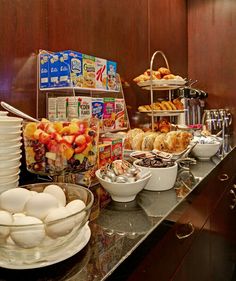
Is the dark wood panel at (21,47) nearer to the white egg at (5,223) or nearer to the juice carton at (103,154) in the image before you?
the juice carton at (103,154)

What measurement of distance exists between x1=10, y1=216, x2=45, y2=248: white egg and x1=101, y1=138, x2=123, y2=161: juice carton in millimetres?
589

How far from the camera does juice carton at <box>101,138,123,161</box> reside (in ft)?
3.35

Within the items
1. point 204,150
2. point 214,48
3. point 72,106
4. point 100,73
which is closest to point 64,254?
point 72,106

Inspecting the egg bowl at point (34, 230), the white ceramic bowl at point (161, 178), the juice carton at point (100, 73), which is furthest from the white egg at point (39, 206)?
the juice carton at point (100, 73)

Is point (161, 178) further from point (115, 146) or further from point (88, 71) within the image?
point (88, 71)

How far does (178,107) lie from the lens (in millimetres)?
1704

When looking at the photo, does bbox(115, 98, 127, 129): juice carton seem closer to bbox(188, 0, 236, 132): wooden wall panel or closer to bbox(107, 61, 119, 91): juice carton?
bbox(107, 61, 119, 91): juice carton

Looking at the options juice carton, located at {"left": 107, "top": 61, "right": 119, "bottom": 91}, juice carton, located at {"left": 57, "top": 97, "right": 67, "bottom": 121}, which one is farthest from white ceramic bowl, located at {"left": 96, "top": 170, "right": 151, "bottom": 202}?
juice carton, located at {"left": 107, "top": 61, "right": 119, "bottom": 91}

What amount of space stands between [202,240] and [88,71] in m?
0.80

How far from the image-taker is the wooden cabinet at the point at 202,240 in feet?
2.27

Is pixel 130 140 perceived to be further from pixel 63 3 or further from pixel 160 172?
pixel 63 3

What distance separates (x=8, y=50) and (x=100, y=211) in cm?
63

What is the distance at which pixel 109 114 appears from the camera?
120 centimetres

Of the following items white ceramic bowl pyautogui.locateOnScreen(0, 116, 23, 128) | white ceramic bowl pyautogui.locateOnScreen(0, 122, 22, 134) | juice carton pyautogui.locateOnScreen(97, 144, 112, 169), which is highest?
white ceramic bowl pyautogui.locateOnScreen(0, 116, 23, 128)
